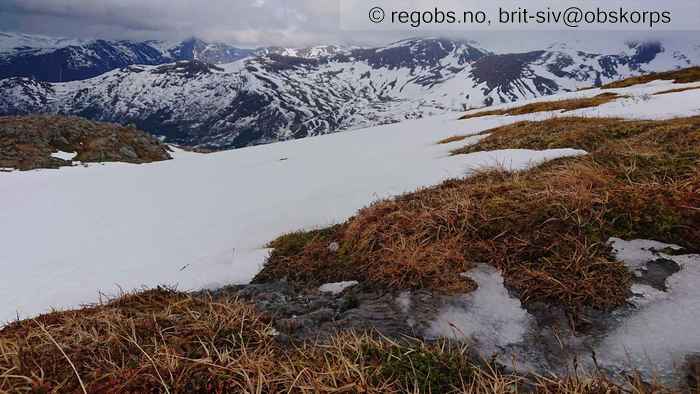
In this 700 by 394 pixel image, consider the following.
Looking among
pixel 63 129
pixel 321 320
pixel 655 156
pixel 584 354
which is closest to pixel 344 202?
pixel 321 320

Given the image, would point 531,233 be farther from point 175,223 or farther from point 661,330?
point 175,223

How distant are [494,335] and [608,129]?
28.3ft

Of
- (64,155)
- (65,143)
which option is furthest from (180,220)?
(65,143)

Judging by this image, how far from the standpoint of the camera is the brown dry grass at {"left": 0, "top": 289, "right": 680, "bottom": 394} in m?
2.27

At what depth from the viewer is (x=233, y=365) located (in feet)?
8.15

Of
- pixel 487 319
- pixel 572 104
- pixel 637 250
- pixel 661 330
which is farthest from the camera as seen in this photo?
pixel 572 104

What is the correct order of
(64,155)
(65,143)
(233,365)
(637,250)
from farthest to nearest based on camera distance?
(65,143), (64,155), (637,250), (233,365)

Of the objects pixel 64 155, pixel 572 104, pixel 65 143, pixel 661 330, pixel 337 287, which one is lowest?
pixel 337 287

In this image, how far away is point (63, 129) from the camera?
223ft

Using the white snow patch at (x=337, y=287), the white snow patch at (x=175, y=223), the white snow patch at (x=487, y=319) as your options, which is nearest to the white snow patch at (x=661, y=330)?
the white snow patch at (x=487, y=319)

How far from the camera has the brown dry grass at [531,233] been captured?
339 centimetres

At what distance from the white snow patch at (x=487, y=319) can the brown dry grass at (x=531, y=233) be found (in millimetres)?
131

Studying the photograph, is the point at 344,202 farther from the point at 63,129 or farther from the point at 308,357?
the point at 63,129

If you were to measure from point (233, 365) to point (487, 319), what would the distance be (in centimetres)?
198
